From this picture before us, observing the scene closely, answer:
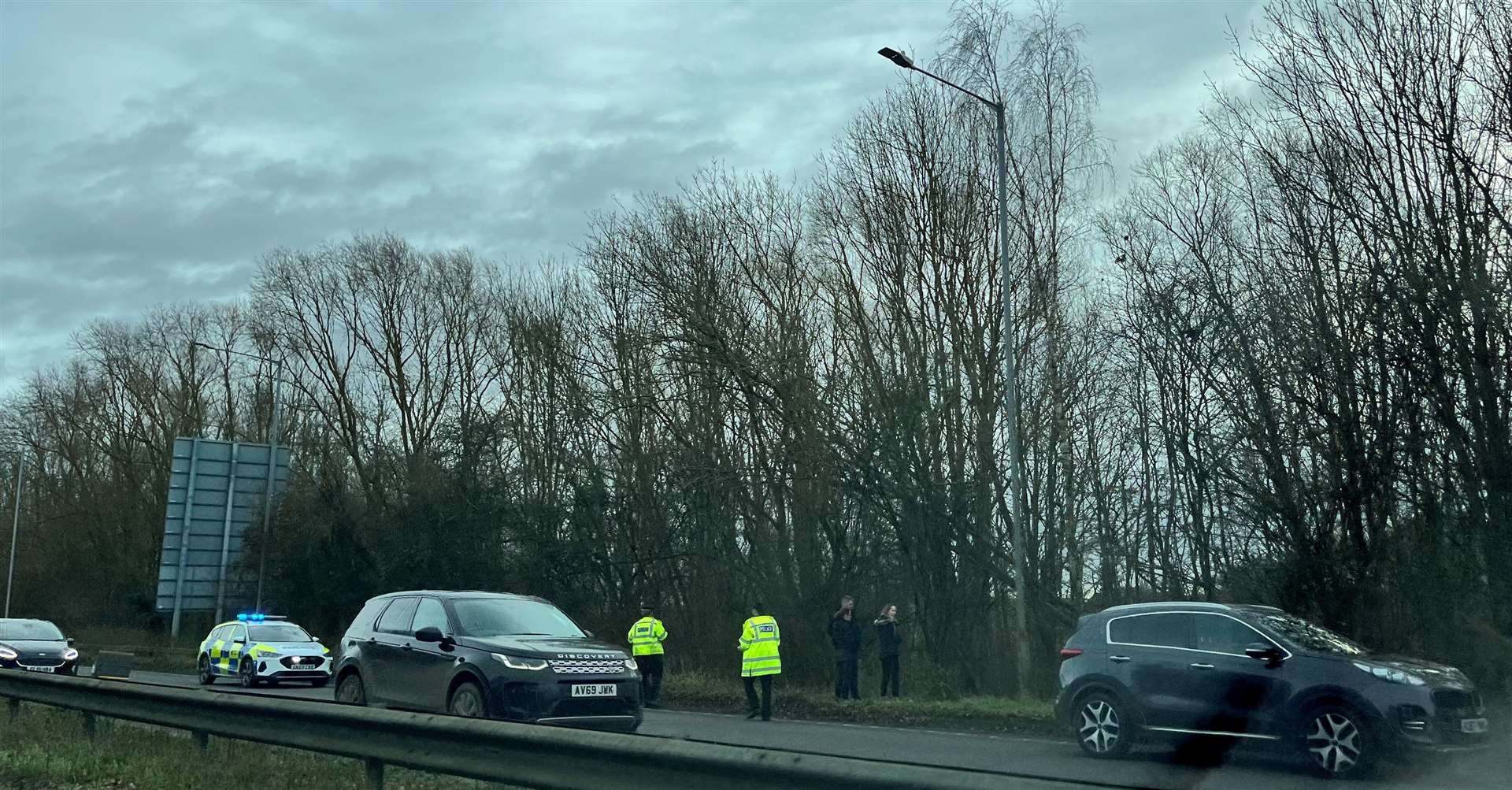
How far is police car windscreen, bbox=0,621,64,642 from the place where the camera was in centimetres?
2991

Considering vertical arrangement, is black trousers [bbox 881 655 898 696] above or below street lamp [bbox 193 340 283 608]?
below

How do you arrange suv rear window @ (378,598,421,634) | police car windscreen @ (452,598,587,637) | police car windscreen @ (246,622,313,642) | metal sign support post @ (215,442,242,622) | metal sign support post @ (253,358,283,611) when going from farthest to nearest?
metal sign support post @ (253,358,283,611) < metal sign support post @ (215,442,242,622) < police car windscreen @ (246,622,313,642) < suv rear window @ (378,598,421,634) < police car windscreen @ (452,598,587,637)

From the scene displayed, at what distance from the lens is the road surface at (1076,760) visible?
37.2ft

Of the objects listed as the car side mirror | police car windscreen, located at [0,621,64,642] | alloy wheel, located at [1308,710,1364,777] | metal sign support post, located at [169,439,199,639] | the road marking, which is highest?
metal sign support post, located at [169,439,199,639]

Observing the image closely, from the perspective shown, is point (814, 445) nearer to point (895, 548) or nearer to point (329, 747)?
point (895, 548)

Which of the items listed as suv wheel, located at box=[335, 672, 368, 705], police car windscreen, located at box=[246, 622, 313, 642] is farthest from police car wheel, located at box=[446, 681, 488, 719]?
police car windscreen, located at box=[246, 622, 313, 642]

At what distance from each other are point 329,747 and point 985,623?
2039 cm

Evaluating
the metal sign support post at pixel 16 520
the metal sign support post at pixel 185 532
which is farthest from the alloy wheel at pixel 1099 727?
the metal sign support post at pixel 16 520

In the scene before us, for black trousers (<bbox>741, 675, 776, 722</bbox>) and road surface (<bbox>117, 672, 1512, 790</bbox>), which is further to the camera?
black trousers (<bbox>741, 675, 776, 722</bbox>)

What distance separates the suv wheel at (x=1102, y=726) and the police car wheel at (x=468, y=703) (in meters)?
6.08

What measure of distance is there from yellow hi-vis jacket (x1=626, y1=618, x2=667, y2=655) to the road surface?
4.87m

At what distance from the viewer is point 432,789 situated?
9828 millimetres

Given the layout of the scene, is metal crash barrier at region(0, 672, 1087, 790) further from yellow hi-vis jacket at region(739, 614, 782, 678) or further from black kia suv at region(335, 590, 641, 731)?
yellow hi-vis jacket at region(739, 614, 782, 678)

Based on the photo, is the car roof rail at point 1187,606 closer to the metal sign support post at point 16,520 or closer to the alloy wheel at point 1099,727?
the alloy wheel at point 1099,727
